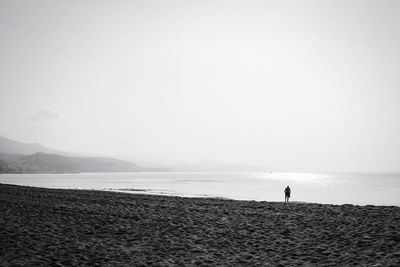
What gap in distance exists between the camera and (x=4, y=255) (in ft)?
42.1

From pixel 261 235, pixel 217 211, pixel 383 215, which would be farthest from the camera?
pixel 217 211

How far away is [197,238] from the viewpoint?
17.5 meters

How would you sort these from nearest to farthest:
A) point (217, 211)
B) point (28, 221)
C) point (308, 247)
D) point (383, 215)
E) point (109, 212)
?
point (308, 247)
point (28, 221)
point (383, 215)
point (109, 212)
point (217, 211)

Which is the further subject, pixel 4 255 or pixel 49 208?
pixel 49 208

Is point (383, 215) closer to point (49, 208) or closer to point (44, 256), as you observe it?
point (44, 256)

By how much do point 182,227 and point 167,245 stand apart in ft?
12.7

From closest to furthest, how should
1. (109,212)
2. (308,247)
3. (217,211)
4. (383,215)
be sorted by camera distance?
(308,247)
(383,215)
(109,212)
(217,211)

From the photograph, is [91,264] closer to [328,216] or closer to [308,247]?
[308,247]

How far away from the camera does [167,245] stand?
53.0ft

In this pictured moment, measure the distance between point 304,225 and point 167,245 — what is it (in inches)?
359

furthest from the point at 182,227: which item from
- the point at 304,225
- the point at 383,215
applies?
the point at 383,215

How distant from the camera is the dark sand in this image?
13562 millimetres

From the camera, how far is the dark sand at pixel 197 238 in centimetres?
1356

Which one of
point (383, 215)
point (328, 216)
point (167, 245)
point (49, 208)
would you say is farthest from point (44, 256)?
point (383, 215)
